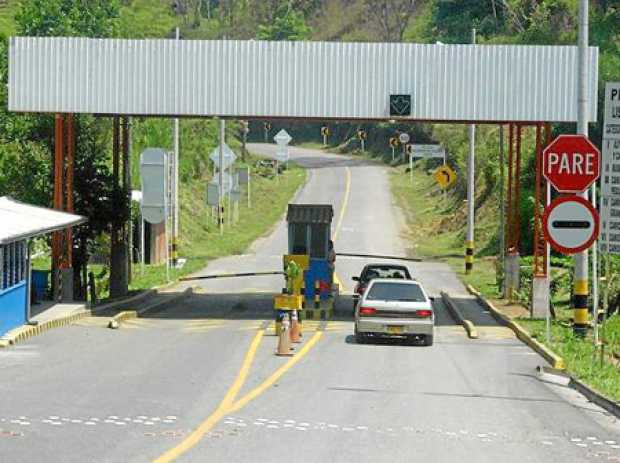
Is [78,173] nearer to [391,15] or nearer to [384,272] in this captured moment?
[384,272]

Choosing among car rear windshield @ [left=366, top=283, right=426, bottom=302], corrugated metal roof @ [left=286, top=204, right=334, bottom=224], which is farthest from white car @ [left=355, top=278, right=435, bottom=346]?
corrugated metal roof @ [left=286, top=204, right=334, bottom=224]

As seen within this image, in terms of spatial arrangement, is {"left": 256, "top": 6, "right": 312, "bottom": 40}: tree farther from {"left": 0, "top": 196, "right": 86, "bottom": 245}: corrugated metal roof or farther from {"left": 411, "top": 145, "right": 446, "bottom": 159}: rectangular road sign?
{"left": 0, "top": 196, "right": 86, "bottom": 245}: corrugated metal roof

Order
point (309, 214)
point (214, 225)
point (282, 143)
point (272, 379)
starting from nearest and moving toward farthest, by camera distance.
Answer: point (272, 379) → point (309, 214) → point (214, 225) → point (282, 143)

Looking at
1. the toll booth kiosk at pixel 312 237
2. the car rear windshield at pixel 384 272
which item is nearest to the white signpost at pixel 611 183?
the car rear windshield at pixel 384 272

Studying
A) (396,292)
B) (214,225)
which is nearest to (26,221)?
(396,292)

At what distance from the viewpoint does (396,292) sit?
103 feet

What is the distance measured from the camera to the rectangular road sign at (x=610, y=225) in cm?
2475

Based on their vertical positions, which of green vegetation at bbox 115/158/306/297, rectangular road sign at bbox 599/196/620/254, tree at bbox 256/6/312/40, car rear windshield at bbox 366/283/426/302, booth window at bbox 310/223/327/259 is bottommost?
green vegetation at bbox 115/158/306/297

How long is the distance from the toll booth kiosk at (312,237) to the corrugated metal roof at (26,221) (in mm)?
6805

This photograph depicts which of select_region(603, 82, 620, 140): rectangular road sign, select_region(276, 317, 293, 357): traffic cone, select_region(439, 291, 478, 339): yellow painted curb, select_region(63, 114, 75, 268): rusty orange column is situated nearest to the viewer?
select_region(603, 82, 620, 140): rectangular road sign

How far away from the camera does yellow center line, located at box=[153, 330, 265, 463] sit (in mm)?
14367

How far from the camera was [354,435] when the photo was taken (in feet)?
53.7

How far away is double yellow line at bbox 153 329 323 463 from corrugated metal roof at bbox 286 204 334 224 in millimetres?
9793

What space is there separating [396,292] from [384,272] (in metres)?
10.1
